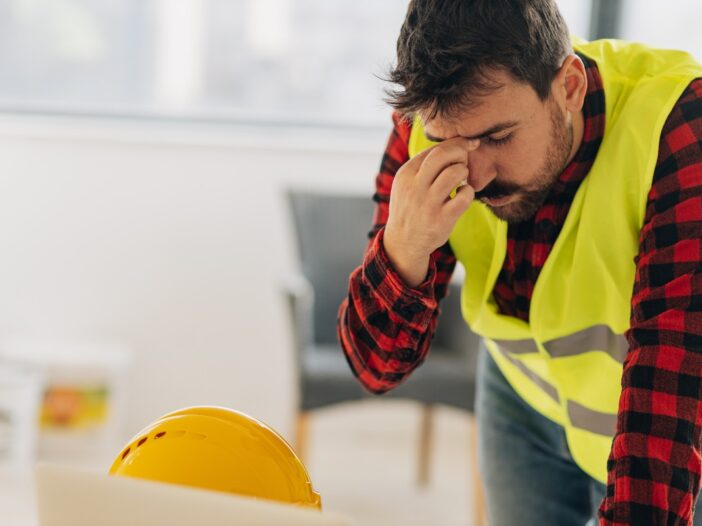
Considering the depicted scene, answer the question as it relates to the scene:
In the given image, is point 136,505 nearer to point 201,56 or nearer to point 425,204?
point 425,204

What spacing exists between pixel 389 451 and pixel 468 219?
2.37 metres

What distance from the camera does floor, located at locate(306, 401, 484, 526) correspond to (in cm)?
305

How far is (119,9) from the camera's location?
3627 millimetres

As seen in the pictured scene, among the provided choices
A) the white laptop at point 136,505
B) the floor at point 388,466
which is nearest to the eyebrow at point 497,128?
the white laptop at point 136,505

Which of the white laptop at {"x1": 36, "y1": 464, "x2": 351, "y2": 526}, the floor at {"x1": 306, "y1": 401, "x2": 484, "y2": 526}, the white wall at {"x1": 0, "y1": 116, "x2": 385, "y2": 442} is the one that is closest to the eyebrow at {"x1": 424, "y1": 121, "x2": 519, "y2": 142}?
the white laptop at {"x1": 36, "y1": 464, "x2": 351, "y2": 526}

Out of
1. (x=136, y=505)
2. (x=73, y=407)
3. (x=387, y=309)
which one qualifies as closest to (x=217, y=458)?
(x=136, y=505)

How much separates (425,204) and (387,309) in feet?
0.49

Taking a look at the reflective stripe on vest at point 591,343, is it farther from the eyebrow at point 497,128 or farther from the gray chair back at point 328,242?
the gray chair back at point 328,242

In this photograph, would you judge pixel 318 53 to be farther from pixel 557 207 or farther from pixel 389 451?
pixel 557 207

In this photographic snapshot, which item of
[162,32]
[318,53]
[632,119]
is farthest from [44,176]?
[632,119]

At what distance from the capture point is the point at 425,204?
116cm

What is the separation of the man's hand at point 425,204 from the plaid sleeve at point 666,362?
0.69 ft

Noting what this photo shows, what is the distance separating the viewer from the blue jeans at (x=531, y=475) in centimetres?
136

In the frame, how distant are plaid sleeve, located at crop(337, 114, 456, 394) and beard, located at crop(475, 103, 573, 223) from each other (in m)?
0.11
